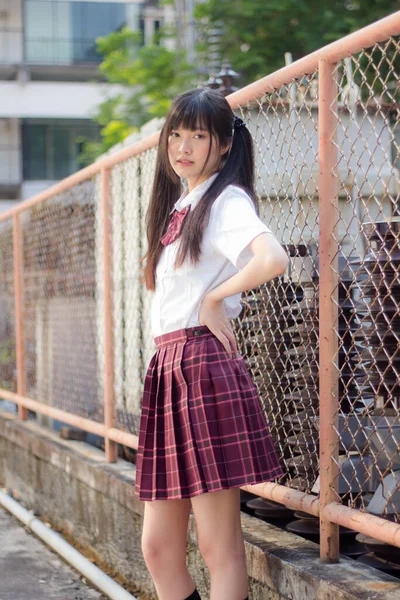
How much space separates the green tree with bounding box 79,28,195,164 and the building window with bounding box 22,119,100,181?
895 cm

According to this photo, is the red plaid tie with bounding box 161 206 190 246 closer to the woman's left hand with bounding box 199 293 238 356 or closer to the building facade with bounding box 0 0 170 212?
the woman's left hand with bounding box 199 293 238 356

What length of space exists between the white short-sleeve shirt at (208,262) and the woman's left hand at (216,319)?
0.04 m

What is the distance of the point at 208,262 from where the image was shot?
93.5 inches

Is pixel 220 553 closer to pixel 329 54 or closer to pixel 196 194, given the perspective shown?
pixel 196 194

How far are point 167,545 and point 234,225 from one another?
2.95 ft

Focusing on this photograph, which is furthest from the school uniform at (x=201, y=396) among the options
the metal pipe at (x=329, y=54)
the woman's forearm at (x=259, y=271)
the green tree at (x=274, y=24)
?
the green tree at (x=274, y=24)

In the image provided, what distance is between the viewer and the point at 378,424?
2.69 metres

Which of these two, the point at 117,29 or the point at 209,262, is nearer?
the point at 209,262

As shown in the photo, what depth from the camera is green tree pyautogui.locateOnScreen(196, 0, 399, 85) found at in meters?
19.0

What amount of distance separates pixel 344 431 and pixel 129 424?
1.73 metres

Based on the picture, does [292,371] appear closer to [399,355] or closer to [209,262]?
[399,355]

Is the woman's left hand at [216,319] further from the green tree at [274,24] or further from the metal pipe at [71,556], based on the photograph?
the green tree at [274,24]

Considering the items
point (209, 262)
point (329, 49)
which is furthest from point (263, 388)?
point (329, 49)

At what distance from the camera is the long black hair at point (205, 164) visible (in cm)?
235
